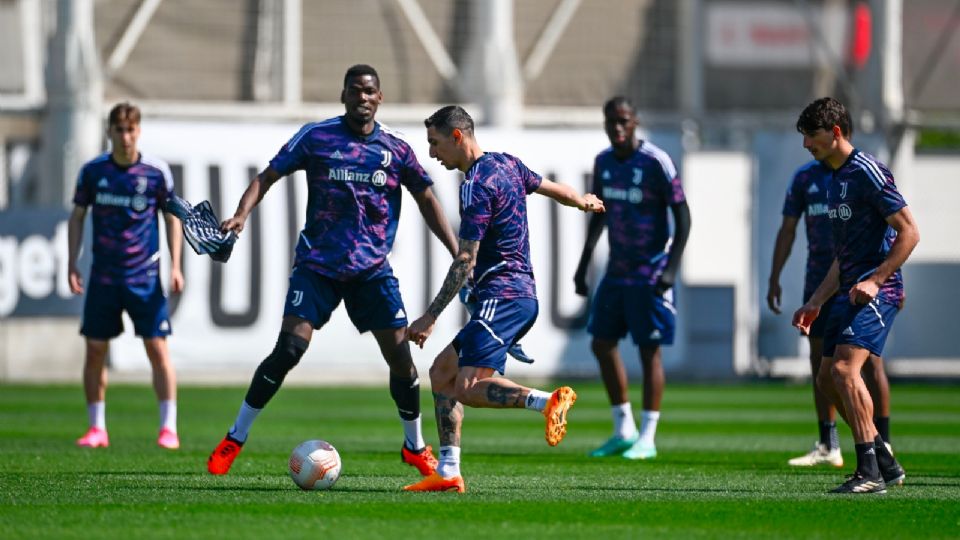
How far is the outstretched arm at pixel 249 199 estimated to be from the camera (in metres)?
9.66

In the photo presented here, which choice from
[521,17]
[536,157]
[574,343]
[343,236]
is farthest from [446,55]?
[343,236]

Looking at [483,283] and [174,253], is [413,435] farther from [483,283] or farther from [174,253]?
[174,253]

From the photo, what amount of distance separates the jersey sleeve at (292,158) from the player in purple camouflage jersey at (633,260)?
316 cm

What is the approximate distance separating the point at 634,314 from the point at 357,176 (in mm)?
3345

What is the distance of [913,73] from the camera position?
90.8ft

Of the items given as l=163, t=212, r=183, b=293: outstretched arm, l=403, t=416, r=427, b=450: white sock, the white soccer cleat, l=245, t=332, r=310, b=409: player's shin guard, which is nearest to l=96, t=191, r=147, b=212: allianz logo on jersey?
l=163, t=212, r=183, b=293: outstretched arm

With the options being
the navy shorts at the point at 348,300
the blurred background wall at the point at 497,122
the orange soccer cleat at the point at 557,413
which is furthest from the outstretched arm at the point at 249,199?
the blurred background wall at the point at 497,122

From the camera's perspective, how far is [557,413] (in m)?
8.96

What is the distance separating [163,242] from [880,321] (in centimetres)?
1337

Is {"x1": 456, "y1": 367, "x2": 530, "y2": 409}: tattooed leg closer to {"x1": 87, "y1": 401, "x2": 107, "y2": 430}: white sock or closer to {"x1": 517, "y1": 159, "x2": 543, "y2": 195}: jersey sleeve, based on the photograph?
{"x1": 517, "y1": 159, "x2": 543, "y2": 195}: jersey sleeve

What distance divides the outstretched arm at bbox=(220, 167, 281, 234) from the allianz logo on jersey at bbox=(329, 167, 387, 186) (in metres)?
0.33

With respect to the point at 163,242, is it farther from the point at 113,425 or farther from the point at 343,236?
the point at 343,236

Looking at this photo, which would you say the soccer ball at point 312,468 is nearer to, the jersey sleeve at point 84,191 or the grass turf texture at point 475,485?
the grass turf texture at point 475,485

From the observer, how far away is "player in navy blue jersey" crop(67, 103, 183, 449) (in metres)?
12.7
